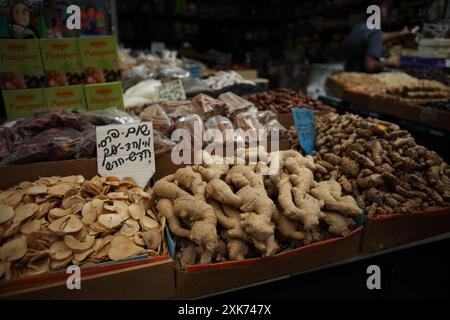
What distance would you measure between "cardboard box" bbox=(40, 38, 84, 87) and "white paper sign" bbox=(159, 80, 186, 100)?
30.4 inches

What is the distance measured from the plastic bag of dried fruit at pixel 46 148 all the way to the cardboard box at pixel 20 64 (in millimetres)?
576

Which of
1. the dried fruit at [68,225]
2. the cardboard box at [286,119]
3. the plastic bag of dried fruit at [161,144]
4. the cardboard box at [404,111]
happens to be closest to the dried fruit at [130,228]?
the dried fruit at [68,225]

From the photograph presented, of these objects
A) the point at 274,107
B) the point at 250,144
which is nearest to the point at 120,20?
the point at 274,107

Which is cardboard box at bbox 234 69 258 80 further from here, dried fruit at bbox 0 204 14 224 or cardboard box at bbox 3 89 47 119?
dried fruit at bbox 0 204 14 224

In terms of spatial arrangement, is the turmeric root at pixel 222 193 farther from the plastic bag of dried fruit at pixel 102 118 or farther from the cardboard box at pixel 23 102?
the cardboard box at pixel 23 102

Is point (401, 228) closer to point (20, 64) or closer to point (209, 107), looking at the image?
point (209, 107)

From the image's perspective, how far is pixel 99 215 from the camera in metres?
1.25

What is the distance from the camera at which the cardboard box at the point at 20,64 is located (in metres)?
1.96

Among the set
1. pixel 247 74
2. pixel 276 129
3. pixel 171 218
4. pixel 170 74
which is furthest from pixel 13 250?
pixel 247 74

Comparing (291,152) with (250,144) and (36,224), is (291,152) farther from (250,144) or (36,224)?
(36,224)

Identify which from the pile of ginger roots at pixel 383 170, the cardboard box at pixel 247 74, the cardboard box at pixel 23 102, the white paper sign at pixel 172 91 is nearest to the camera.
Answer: the pile of ginger roots at pixel 383 170

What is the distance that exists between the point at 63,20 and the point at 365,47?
3750 millimetres

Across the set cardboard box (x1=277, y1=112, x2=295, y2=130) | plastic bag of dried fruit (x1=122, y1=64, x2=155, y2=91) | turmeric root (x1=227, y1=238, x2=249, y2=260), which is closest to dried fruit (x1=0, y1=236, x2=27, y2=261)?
turmeric root (x1=227, y1=238, x2=249, y2=260)

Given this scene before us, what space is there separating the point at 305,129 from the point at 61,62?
165 centimetres
